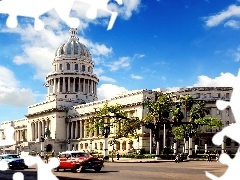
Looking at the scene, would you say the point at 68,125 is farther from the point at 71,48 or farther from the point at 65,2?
the point at 65,2

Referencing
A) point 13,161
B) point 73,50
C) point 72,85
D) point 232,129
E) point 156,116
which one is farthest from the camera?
point 73,50

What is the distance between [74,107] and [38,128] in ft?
50.8

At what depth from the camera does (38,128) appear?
124m

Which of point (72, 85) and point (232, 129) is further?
point (72, 85)

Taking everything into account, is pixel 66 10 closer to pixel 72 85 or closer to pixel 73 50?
pixel 72 85

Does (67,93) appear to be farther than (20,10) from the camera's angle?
Yes

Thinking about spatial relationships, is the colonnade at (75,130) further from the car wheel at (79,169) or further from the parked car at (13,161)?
the car wheel at (79,169)

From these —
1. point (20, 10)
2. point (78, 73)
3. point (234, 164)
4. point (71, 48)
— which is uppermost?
point (71, 48)

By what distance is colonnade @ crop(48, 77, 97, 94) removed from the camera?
124m

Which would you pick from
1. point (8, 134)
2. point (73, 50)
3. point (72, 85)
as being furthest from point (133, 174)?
point (73, 50)

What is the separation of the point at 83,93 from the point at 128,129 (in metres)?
118

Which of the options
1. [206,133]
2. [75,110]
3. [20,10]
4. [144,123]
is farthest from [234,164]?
[75,110]

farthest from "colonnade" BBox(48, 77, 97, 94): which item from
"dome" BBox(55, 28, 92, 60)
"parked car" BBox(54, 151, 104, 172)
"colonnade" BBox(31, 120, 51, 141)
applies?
"parked car" BBox(54, 151, 104, 172)

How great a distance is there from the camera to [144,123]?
5.51 m
